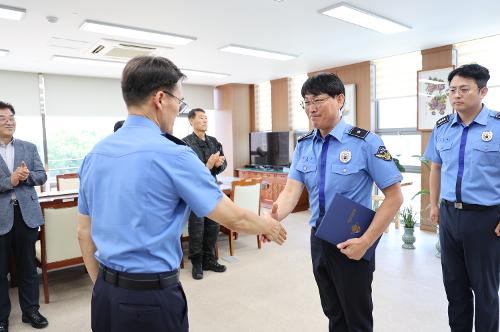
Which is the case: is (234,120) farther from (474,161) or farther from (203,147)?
(474,161)

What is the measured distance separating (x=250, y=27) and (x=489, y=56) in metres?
3.17

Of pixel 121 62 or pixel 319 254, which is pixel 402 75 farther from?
pixel 319 254

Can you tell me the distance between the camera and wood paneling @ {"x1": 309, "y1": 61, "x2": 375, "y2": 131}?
20.0ft

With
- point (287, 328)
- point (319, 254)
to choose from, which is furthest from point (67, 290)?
point (319, 254)

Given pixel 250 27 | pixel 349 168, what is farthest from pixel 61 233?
pixel 250 27

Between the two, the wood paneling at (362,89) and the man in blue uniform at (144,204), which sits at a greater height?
the wood paneling at (362,89)

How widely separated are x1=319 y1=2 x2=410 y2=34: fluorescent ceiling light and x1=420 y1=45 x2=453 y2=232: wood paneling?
117cm

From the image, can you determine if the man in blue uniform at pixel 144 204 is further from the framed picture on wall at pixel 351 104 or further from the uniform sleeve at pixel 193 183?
the framed picture on wall at pixel 351 104

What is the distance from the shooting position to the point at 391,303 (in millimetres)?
2922

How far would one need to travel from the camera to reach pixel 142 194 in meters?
1.08

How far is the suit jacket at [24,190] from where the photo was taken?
254 cm

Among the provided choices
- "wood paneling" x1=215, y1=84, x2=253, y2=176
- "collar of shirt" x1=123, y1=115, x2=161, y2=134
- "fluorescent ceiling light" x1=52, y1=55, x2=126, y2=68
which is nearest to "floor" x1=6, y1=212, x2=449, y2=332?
"collar of shirt" x1=123, y1=115, x2=161, y2=134

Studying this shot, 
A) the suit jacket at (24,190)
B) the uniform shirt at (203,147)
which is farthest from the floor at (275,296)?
the uniform shirt at (203,147)

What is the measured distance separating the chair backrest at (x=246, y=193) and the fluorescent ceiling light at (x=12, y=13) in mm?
2703
